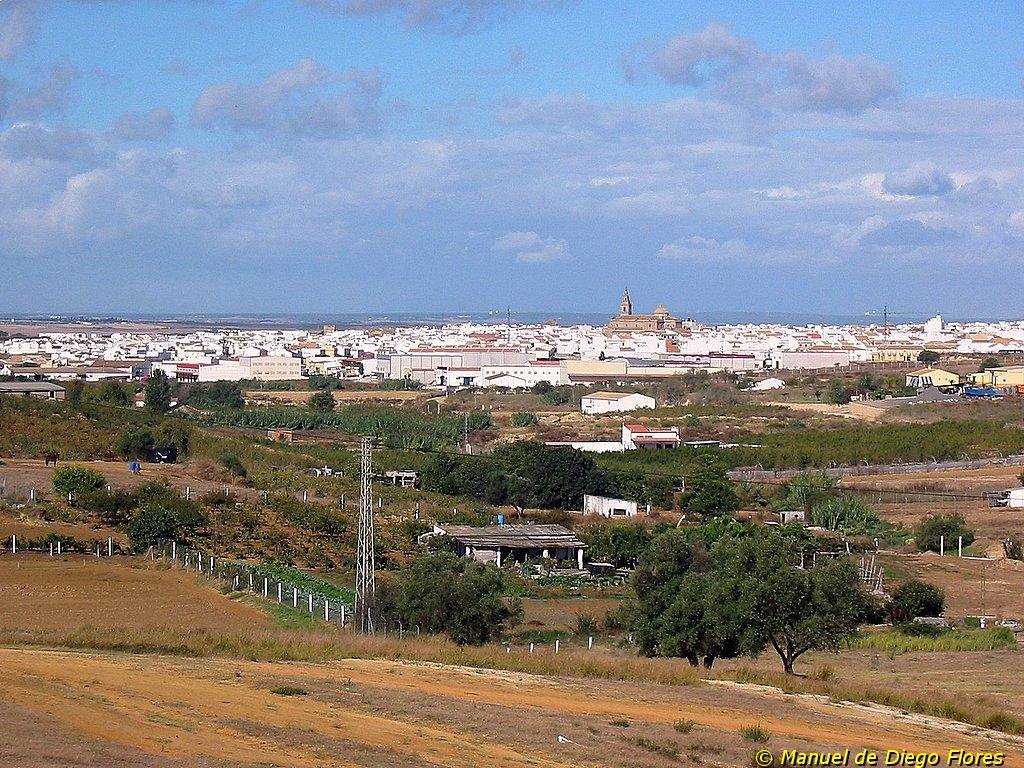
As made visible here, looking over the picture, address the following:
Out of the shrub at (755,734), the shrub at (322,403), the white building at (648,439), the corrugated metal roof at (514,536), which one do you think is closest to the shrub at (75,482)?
the corrugated metal roof at (514,536)

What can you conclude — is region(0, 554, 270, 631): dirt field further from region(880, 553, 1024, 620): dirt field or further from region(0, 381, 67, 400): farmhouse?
region(0, 381, 67, 400): farmhouse

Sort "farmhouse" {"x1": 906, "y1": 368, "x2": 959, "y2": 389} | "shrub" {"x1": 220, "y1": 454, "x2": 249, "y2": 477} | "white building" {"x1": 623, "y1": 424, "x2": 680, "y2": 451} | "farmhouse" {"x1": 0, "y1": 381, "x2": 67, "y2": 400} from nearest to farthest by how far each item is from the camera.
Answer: "shrub" {"x1": 220, "y1": 454, "x2": 249, "y2": 477}
"white building" {"x1": 623, "y1": 424, "x2": 680, "y2": 451}
"farmhouse" {"x1": 0, "y1": 381, "x2": 67, "y2": 400}
"farmhouse" {"x1": 906, "y1": 368, "x2": 959, "y2": 389}

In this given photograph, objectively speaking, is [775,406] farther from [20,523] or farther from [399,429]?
[20,523]

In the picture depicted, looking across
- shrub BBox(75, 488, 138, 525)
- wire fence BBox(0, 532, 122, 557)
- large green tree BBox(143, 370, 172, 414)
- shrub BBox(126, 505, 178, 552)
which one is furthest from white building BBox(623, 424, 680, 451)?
wire fence BBox(0, 532, 122, 557)

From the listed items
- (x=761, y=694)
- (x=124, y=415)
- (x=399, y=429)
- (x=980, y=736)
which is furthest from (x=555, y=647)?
(x=399, y=429)

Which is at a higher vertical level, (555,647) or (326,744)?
(326,744)

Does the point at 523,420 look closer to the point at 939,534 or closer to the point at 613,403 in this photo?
the point at 613,403
